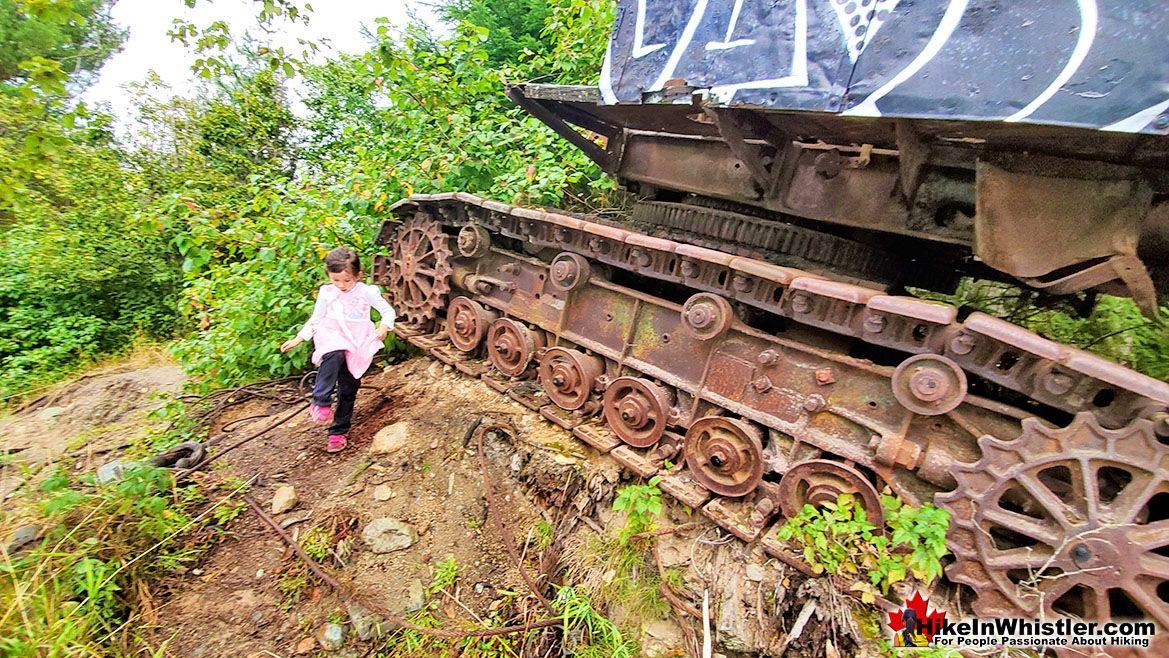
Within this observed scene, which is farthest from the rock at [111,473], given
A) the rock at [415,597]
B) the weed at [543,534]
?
the weed at [543,534]

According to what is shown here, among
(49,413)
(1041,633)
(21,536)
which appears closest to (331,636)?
(21,536)

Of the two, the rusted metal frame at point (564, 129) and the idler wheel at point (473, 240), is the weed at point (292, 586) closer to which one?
the idler wheel at point (473, 240)

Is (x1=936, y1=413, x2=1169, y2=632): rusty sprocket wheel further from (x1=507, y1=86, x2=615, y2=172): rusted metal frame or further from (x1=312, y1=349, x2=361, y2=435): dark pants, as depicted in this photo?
(x1=312, y1=349, x2=361, y2=435): dark pants

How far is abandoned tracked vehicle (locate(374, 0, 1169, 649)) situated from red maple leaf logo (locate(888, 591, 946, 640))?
0.63 feet

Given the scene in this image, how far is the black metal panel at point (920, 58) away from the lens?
6.19 ft

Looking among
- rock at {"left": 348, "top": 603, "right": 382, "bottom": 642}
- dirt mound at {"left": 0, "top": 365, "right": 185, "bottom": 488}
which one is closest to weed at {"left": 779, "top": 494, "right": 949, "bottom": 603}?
rock at {"left": 348, "top": 603, "right": 382, "bottom": 642}

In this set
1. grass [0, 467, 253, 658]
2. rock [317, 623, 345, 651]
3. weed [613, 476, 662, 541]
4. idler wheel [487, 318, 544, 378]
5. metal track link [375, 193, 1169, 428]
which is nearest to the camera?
metal track link [375, 193, 1169, 428]

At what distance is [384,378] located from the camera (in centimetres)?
532

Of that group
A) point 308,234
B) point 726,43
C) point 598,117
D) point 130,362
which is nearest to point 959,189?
point 726,43

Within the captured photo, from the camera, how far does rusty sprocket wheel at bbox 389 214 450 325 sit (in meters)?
5.00

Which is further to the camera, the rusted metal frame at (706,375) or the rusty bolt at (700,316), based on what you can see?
the rusty bolt at (700,316)

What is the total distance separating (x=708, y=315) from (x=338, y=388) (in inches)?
119

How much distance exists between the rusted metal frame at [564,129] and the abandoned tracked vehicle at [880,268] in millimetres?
30

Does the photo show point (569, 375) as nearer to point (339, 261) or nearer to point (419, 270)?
point (339, 261)
